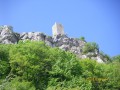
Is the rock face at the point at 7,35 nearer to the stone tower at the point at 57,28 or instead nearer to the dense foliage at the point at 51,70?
the dense foliage at the point at 51,70

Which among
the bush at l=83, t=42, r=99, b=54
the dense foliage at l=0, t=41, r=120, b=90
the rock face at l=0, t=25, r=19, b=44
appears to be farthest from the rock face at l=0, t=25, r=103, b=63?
the dense foliage at l=0, t=41, r=120, b=90

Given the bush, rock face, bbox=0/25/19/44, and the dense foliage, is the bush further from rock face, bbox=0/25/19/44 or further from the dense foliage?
the dense foliage

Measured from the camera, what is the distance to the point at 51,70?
138 feet

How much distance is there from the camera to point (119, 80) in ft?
142

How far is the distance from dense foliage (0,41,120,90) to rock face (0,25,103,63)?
19595mm

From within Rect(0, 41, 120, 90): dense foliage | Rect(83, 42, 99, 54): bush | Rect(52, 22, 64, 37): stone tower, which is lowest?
Rect(0, 41, 120, 90): dense foliage

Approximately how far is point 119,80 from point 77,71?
5.75m

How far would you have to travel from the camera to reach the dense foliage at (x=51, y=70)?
39344 millimetres

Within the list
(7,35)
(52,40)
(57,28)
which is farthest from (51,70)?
(57,28)

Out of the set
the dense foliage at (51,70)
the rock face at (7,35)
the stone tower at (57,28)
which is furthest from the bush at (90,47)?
the dense foliage at (51,70)

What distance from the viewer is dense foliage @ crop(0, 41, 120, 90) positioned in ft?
129

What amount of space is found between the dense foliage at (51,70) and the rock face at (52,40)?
19595 mm

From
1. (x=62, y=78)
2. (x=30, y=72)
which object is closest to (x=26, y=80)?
(x=30, y=72)

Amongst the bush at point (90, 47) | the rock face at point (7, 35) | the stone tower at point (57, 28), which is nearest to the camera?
the rock face at point (7, 35)
